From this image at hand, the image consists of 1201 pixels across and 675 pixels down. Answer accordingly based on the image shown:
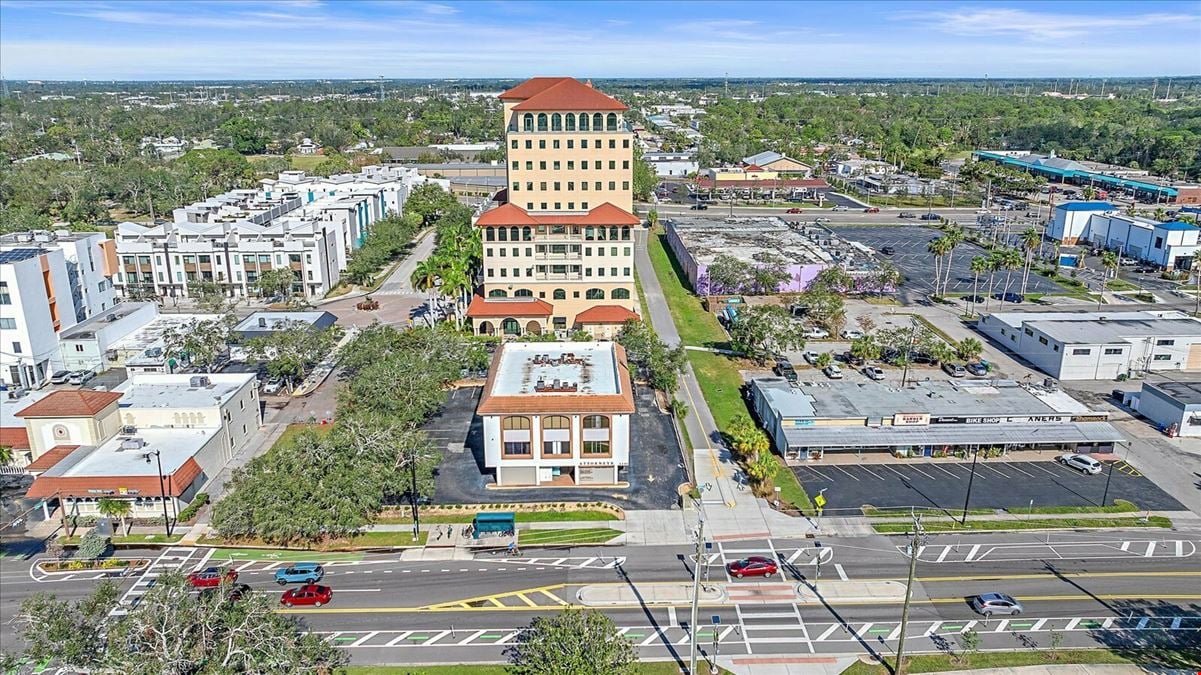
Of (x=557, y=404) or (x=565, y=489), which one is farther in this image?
(x=565, y=489)

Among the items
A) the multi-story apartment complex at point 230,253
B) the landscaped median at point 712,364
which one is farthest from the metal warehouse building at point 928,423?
the multi-story apartment complex at point 230,253

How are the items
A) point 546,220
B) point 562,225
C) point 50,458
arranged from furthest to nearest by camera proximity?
point 546,220 → point 562,225 → point 50,458

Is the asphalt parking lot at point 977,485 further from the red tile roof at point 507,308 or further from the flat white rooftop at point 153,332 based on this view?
the flat white rooftop at point 153,332

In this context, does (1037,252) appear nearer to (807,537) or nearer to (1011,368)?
(1011,368)

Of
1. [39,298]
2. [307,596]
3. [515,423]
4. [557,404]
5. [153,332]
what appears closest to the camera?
[307,596]

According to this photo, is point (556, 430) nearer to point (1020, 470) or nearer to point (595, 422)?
point (595, 422)

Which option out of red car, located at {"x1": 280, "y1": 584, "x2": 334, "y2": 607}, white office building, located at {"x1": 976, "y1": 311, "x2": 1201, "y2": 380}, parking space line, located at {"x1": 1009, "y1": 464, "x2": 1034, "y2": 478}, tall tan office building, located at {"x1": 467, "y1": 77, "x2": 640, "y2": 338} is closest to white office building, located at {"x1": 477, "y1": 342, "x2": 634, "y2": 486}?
red car, located at {"x1": 280, "y1": 584, "x2": 334, "y2": 607}

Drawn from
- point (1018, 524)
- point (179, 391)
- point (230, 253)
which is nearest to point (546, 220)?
point (179, 391)

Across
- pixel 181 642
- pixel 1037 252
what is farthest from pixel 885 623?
pixel 1037 252
